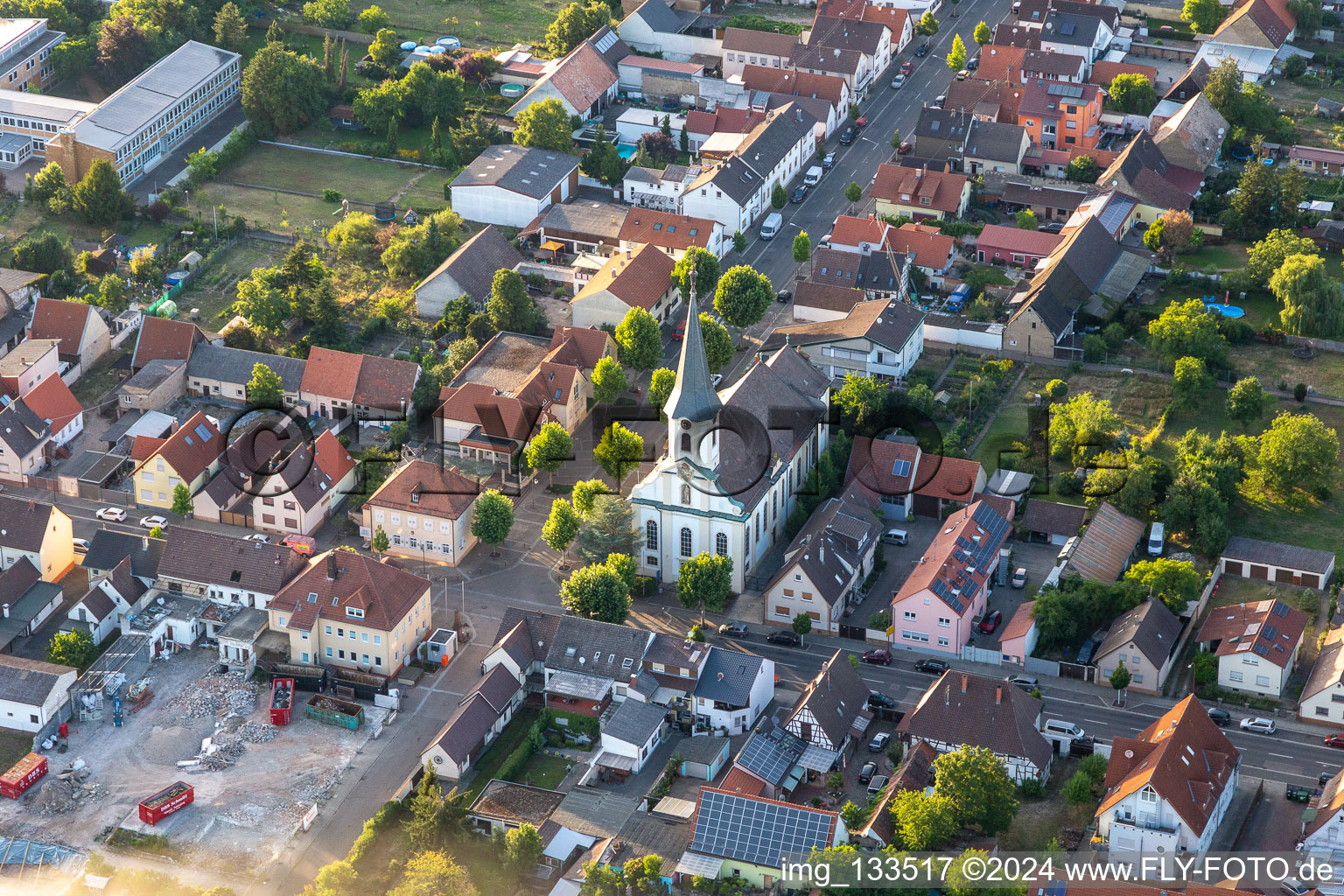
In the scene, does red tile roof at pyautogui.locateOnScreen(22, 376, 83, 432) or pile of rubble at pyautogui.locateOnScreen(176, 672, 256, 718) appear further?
red tile roof at pyautogui.locateOnScreen(22, 376, 83, 432)

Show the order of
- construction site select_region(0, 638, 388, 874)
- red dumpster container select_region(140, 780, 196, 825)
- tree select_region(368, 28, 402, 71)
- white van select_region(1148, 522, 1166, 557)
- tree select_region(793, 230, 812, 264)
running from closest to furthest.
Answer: construction site select_region(0, 638, 388, 874) → red dumpster container select_region(140, 780, 196, 825) → white van select_region(1148, 522, 1166, 557) → tree select_region(793, 230, 812, 264) → tree select_region(368, 28, 402, 71)

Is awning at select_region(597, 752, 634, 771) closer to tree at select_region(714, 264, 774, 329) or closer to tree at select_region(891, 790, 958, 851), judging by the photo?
tree at select_region(891, 790, 958, 851)

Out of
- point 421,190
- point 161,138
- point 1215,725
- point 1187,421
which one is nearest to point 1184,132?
point 1187,421

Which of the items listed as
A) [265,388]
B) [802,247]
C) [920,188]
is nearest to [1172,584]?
[802,247]

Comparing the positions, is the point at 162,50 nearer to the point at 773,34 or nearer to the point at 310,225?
the point at 310,225

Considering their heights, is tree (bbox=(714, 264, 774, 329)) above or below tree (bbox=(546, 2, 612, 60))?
above

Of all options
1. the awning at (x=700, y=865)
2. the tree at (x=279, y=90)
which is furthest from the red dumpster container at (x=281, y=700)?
the tree at (x=279, y=90)

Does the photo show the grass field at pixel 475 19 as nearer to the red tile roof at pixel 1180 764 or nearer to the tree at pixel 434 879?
the red tile roof at pixel 1180 764

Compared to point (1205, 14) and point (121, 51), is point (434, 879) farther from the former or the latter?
point (1205, 14)

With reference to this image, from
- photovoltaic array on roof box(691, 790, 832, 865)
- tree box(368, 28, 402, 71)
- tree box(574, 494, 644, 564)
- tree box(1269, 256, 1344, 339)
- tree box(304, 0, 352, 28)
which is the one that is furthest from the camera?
tree box(304, 0, 352, 28)

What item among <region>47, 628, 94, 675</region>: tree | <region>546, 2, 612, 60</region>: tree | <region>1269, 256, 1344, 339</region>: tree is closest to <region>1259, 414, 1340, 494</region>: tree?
<region>1269, 256, 1344, 339</region>: tree
